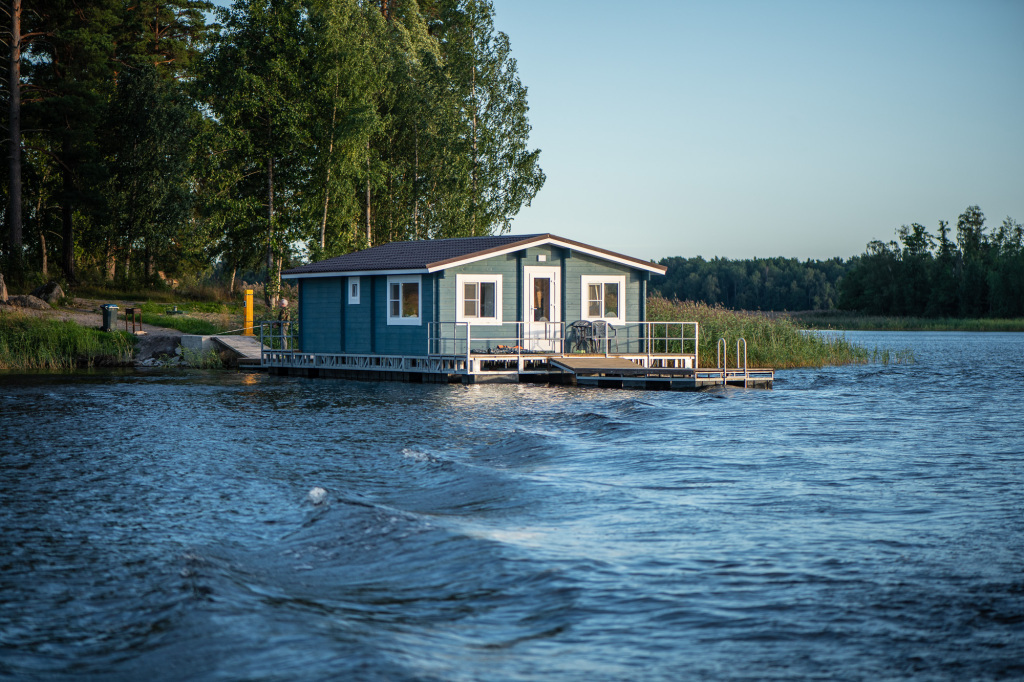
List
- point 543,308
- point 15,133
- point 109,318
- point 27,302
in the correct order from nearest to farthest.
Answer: point 543,308
point 109,318
point 27,302
point 15,133

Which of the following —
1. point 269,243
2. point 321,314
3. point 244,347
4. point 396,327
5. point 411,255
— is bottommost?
point 244,347

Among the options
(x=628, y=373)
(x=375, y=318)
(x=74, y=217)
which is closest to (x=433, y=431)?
(x=628, y=373)

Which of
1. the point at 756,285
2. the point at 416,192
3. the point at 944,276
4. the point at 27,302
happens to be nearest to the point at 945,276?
the point at 944,276

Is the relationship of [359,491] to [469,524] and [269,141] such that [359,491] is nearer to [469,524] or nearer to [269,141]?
[469,524]

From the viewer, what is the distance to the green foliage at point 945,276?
8662 centimetres

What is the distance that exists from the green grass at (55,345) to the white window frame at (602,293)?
15.7 metres

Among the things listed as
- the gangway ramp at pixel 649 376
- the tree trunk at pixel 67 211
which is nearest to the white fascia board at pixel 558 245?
the gangway ramp at pixel 649 376

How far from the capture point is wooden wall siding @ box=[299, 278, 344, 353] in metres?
29.3

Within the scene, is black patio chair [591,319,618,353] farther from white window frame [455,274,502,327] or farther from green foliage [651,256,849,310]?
green foliage [651,256,849,310]

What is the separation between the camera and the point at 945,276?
3627 inches

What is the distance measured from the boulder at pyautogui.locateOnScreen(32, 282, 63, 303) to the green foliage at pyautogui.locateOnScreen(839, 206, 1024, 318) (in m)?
76.5

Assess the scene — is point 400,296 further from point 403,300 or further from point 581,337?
point 581,337

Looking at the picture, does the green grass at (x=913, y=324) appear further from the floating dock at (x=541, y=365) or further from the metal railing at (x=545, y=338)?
the floating dock at (x=541, y=365)

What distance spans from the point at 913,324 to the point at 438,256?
68631 millimetres
